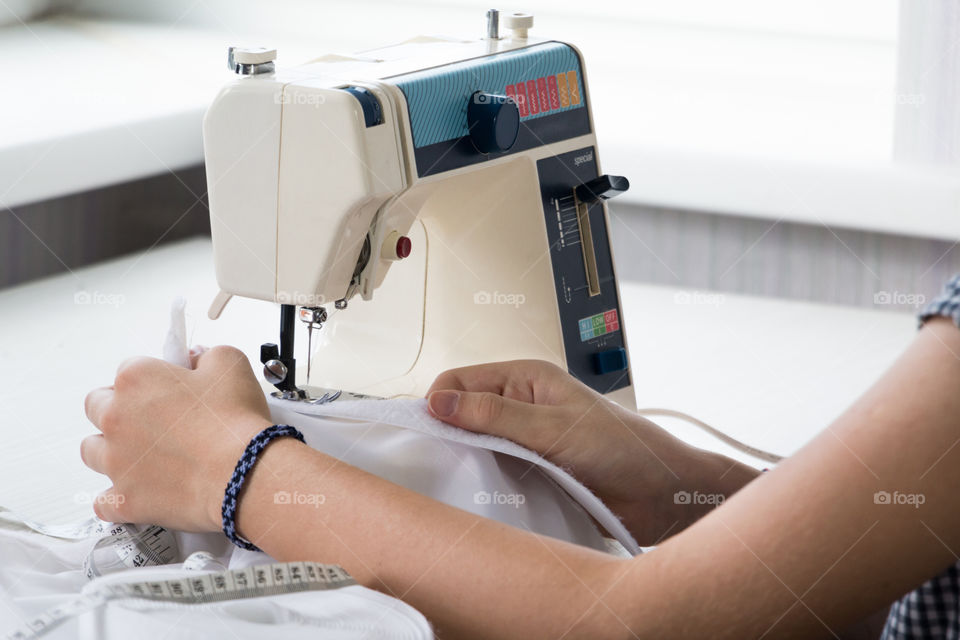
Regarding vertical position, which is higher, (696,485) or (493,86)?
(493,86)

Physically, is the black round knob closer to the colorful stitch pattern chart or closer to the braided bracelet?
the colorful stitch pattern chart

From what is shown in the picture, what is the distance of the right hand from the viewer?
0.94m

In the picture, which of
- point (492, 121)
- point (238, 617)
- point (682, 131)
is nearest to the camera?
point (238, 617)

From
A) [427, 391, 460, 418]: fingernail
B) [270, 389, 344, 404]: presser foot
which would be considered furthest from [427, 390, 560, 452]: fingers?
[270, 389, 344, 404]: presser foot

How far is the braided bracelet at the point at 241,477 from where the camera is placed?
0.81 meters

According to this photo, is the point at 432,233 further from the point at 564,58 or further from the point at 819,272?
the point at 819,272

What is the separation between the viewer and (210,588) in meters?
0.69

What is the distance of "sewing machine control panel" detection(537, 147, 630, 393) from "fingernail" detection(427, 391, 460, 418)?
0.35 metres

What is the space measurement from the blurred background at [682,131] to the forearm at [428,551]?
5.12 feet

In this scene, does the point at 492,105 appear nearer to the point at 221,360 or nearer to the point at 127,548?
the point at 221,360

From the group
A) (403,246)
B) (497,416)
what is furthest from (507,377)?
(403,246)

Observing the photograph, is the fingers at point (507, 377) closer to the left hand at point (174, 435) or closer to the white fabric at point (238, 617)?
the left hand at point (174, 435)

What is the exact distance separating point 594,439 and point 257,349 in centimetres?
83

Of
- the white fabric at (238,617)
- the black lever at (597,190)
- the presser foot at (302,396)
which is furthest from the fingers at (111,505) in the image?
the black lever at (597,190)
